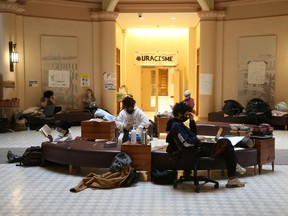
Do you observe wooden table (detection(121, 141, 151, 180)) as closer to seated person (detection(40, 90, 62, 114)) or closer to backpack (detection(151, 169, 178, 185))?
backpack (detection(151, 169, 178, 185))

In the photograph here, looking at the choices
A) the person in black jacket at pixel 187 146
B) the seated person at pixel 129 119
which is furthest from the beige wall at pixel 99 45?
the person in black jacket at pixel 187 146

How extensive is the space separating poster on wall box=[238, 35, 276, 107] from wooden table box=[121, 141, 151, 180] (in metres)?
8.35

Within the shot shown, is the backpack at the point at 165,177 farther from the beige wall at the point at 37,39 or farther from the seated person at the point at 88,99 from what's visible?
the beige wall at the point at 37,39

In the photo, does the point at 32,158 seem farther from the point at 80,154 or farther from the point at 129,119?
the point at 129,119

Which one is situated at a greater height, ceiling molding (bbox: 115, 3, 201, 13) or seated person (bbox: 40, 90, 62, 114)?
ceiling molding (bbox: 115, 3, 201, 13)

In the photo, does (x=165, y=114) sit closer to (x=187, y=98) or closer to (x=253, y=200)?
(x=187, y=98)

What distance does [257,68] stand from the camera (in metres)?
13.4

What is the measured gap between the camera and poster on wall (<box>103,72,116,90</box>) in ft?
46.5

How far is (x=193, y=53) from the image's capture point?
1767 centimetres

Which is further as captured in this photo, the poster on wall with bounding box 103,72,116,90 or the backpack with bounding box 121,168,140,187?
the poster on wall with bounding box 103,72,116,90

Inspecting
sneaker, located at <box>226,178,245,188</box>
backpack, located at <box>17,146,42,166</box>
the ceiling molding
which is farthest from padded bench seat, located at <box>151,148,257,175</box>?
the ceiling molding

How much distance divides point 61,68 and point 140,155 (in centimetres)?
840

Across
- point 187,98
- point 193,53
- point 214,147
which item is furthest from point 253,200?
point 193,53

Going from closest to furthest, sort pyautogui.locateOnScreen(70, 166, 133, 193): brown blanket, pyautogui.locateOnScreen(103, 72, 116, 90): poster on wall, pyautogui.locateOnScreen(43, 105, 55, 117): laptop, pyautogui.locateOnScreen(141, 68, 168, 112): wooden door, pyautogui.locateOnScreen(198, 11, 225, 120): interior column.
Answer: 1. pyautogui.locateOnScreen(70, 166, 133, 193): brown blanket
2. pyautogui.locateOnScreen(43, 105, 55, 117): laptop
3. pyautogui.locateOnScreen(198, 11, 225, 120): interior column
4. pyautogui.locateOnScreen(103, 72, 116, 90): poster on wall
5. pyautogui.locateOnScreen(141, 68, 168, 112): wooden door
